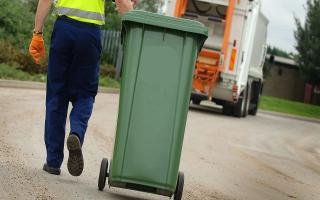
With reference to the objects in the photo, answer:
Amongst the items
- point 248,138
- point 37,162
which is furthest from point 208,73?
point 37,162

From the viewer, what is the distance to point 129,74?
21.8 ft

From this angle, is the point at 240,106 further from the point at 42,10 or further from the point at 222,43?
→ the point at 42,10

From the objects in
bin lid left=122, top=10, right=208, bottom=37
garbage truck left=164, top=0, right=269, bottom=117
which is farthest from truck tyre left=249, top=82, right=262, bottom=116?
bin lid left=122, top=10, right=208, bottom=37

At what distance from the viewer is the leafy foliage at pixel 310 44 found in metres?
53.4

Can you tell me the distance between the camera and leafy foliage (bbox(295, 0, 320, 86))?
5338cm

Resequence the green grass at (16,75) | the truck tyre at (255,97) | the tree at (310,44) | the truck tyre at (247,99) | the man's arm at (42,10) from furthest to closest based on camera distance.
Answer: the tree at (310,44), the truck tyre at (255,97), the truck tyre at (247,99), the green grass at (16,75), the man's arm at (42,10)

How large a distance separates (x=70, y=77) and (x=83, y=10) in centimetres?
55

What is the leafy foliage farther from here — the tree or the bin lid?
the bin lid

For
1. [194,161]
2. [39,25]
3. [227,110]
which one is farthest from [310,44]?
[39,25]

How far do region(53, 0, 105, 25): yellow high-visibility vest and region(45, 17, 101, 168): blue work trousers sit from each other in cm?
5

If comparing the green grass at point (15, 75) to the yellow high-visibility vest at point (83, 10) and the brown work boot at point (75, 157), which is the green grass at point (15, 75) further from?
the brown work boot at point (75, 157)

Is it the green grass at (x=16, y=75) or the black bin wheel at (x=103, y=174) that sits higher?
the black bin wheel at (x=103, y=174)

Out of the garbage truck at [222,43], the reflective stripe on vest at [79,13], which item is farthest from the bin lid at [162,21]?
→ the garbage truck at [222,43]

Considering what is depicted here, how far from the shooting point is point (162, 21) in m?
6.71
